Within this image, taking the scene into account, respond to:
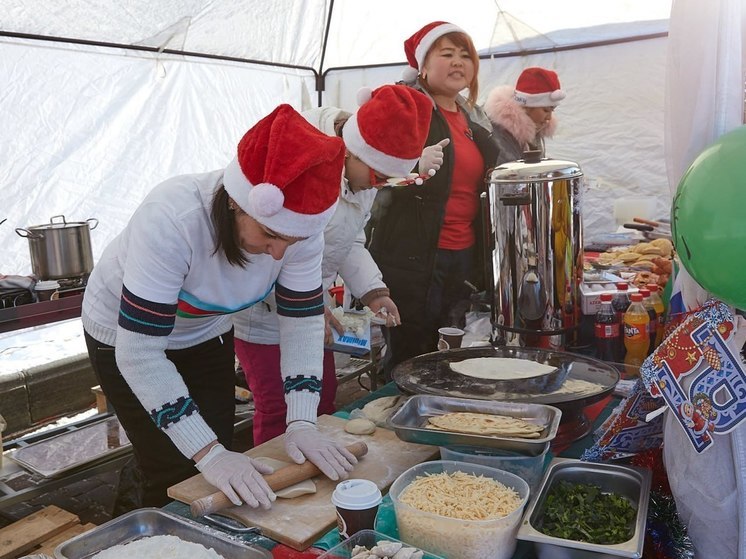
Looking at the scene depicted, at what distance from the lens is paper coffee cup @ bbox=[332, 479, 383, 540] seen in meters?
1.24

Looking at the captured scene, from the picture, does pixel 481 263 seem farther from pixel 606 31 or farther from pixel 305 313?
pixel 606 31

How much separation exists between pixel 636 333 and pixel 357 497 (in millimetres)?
1480

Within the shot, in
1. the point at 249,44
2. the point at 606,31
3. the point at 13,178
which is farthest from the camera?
the point at 249,44

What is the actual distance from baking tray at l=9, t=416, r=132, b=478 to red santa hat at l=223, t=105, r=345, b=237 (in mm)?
1864

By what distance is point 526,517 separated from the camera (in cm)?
126

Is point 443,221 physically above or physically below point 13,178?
below

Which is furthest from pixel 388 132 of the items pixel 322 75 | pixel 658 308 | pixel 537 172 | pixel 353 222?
pixel 322 75

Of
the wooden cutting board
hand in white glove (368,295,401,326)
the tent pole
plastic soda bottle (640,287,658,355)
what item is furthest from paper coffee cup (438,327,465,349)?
the tent pole

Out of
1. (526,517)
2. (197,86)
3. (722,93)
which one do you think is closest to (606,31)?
(197,86)

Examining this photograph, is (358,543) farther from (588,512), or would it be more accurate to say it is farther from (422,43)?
(422,43)

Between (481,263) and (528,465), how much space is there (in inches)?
80.9

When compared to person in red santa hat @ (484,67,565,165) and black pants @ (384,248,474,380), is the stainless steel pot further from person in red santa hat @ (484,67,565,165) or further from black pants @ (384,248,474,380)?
person in red santa hat @ (484,67,565,165)

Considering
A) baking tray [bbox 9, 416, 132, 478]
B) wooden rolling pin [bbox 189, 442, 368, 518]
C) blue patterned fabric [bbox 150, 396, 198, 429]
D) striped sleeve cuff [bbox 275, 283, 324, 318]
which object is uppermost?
striped sleeve cuff [bbox 275, 283, 324, 318]

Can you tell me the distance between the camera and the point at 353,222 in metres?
2.47
